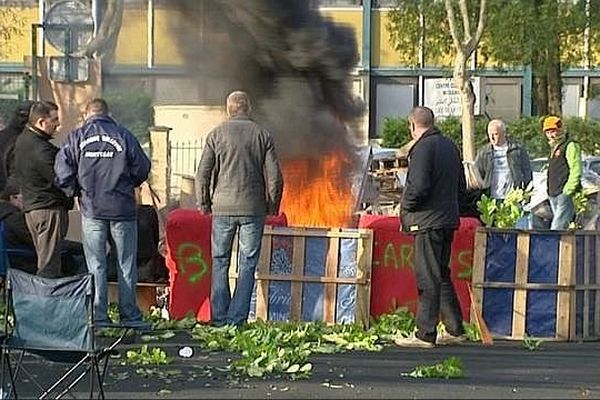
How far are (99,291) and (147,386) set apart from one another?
79.5 inches

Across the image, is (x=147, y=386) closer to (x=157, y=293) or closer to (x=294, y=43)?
(x=157, y=293)

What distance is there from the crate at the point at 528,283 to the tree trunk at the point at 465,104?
2108 cm

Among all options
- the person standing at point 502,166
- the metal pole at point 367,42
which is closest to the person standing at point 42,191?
the person standing at point 502,166

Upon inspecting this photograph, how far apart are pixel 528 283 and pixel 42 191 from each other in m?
4.22

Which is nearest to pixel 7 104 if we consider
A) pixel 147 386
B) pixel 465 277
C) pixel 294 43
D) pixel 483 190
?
pixel 294 43

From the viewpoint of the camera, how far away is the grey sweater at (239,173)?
12.2 metres

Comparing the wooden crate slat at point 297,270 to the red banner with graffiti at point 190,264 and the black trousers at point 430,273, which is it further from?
the black trousers at point 430,273

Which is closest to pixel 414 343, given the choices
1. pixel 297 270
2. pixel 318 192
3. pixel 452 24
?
pixel 297 270

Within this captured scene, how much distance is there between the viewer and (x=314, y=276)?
41.1ft

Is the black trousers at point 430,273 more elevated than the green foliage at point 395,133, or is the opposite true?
the green foliage at point 395,133

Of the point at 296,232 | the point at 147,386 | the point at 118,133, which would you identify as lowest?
the point at 147,386

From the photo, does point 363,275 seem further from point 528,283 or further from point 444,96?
point 444,96

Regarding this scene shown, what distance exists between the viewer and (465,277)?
12.6 m

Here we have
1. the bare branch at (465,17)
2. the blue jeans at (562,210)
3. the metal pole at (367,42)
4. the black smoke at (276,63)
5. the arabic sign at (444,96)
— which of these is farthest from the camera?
the arabic sign at (444,96)
